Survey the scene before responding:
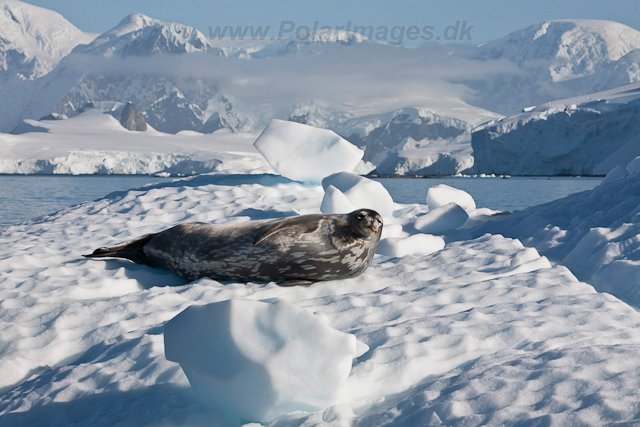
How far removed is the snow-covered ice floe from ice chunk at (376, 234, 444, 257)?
0.11m

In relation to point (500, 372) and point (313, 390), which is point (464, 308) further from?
point (313, 390)

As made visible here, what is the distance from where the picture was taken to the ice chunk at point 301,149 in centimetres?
830

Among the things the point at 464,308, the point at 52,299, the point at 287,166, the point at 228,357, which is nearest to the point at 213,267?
the point at 52,299

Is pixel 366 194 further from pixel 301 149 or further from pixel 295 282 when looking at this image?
pixel 295 282

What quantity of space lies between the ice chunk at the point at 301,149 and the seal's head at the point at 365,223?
449cm

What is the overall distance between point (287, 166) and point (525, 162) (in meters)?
43.0

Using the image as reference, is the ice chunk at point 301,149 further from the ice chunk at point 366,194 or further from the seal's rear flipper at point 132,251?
the seal's rear flipper at point 132,251

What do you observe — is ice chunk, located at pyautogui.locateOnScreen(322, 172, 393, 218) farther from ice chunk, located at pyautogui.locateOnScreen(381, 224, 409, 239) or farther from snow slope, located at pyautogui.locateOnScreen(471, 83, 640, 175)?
snow slope, located at pyautogui.locateOnScreen(471, 83, 640, 175)

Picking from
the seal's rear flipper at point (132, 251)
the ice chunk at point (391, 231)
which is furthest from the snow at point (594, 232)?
the seal's rear flipper at point (132, 251)

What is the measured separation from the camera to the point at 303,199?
7.46 metres

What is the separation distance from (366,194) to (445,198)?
1.36 m

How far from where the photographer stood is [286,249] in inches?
151

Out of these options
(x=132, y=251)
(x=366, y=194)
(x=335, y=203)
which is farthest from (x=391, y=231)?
(x=132, y=251)

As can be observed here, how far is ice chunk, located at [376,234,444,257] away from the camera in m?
4.95
